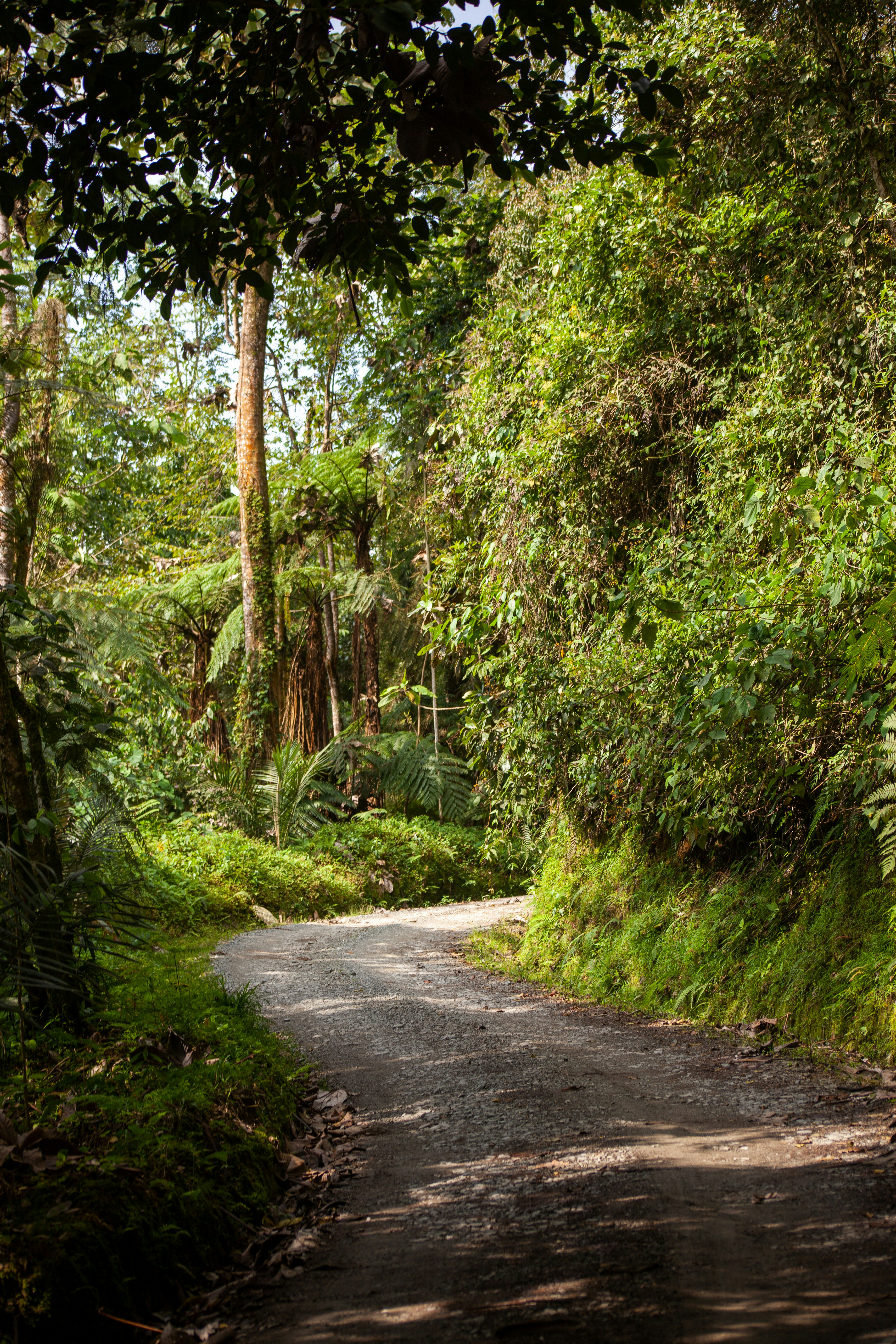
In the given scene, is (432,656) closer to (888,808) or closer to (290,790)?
(290,790)

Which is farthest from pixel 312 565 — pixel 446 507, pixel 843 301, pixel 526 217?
→ pixel 843 301

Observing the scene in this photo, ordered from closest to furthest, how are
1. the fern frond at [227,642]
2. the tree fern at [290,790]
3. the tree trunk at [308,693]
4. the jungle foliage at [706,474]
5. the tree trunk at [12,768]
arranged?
the tree trunk at [12,768] → the jungle foliage at [706,474] → the tree fern at [290,790] → the fern frond at [227,642] → the tree trunk at [308,693]

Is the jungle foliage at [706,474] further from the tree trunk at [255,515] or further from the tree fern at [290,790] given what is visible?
the tree trunk at [255,515]

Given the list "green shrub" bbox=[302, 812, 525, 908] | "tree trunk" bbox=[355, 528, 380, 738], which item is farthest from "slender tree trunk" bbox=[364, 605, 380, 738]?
"green shrub" bbox=[302, 812, 525, 908]

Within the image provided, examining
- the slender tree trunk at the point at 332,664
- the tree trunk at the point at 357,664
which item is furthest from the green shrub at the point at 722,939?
the slender tree trunk at the point at 332,664

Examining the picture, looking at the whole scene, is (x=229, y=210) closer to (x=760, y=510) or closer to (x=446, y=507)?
(x=760, y=510)

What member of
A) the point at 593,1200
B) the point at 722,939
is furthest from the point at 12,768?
the point at 722,939

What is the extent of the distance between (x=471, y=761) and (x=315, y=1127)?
5442mm

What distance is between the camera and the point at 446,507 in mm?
10961

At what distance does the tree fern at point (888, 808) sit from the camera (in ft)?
15.3

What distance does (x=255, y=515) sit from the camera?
14422mm

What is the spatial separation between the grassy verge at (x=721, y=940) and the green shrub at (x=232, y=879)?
131 inches

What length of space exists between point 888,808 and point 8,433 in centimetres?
860

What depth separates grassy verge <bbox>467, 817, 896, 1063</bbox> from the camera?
5.07 m
